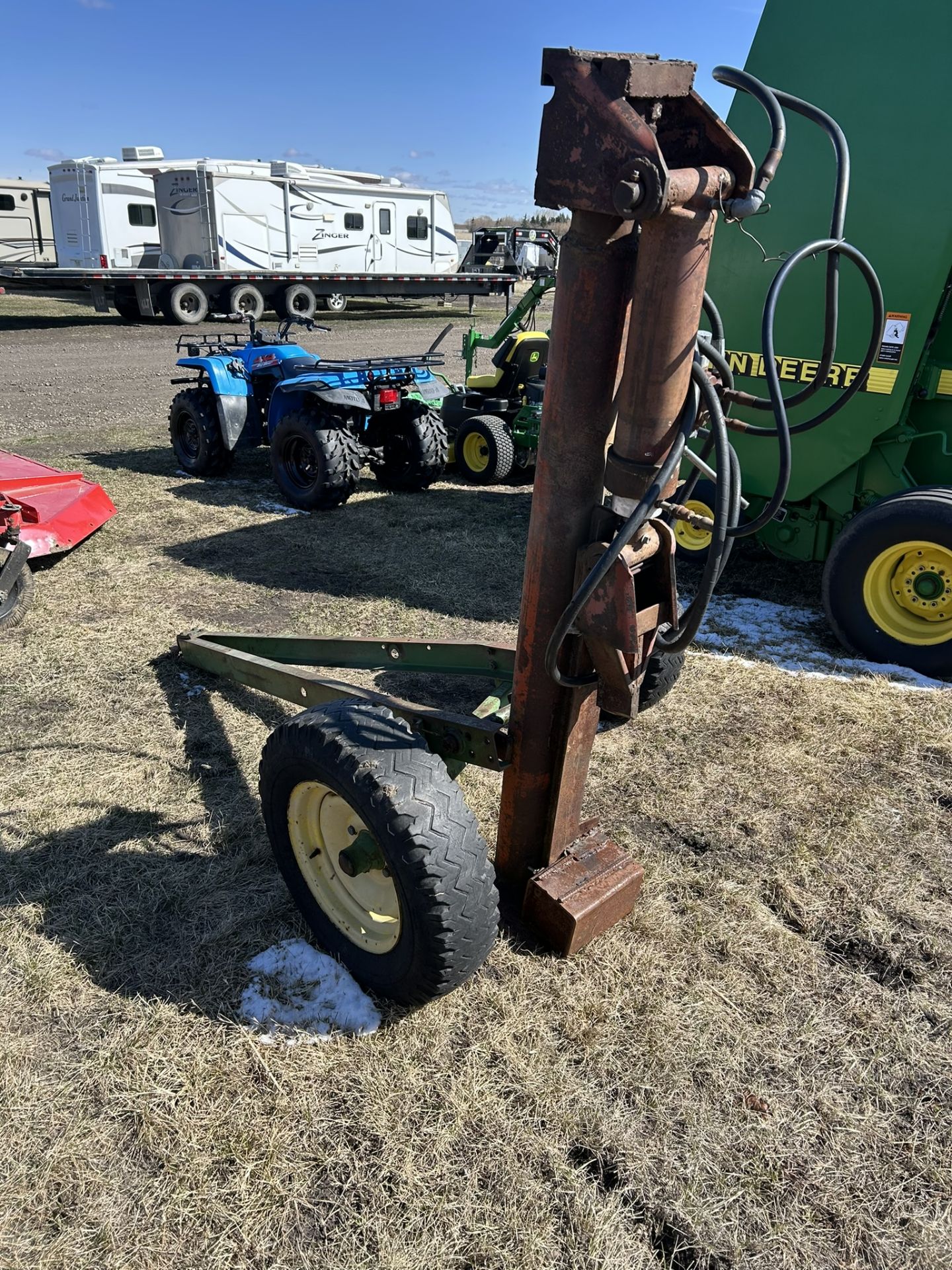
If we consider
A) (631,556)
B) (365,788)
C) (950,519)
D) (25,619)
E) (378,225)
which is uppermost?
(378,225)

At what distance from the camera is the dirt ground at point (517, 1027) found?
1975mm

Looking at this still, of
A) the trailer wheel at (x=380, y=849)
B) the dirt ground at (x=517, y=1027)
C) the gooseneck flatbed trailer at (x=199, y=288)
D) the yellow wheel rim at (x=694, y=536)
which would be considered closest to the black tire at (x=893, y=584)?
the dirt ground at (x=517, y=1027)

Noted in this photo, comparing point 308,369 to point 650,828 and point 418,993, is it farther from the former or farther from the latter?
point 418,993

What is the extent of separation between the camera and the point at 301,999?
2.52 metres

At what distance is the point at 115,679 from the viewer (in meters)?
4.32

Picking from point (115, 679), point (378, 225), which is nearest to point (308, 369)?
point (115, 679)

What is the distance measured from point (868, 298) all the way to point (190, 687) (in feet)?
13.6

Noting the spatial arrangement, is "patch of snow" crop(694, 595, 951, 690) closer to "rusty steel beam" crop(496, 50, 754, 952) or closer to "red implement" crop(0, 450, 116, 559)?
"rusty steel beam" crop(496, 50, 754, 952)

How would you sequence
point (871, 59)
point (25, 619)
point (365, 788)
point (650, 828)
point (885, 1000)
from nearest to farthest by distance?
point (365, 788)
point (885, 1000)
point (650, 828)
point (871, 59)
point (25, 619)

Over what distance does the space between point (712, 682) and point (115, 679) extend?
9.88ft

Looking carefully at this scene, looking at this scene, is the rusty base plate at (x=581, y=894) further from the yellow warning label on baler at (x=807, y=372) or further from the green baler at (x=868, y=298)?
the yellow warning label on baler at (x=807, y=372)

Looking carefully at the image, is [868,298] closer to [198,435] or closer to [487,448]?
[487,448]

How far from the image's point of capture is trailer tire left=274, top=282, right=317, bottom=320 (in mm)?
20391

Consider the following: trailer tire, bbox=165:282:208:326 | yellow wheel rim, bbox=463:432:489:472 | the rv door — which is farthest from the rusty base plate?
the rv door
